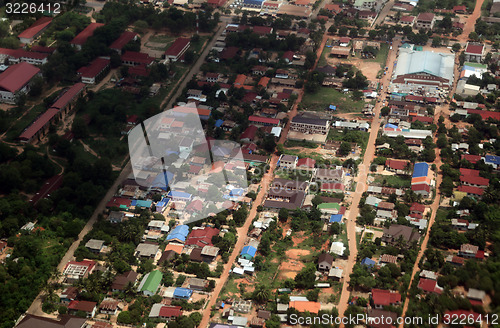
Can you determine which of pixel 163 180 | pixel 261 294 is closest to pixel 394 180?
pixel 261 294

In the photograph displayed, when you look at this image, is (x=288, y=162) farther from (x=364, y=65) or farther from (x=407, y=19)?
(x=407, y=19)

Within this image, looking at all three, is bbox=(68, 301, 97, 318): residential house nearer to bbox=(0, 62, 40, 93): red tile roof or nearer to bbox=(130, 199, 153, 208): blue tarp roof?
bbox=(130, 199, 153, 208): blue tarp roof

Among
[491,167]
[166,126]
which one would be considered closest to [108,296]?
[166,126]

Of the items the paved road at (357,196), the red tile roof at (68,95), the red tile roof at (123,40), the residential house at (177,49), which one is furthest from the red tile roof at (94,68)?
the paved road at (357,196)

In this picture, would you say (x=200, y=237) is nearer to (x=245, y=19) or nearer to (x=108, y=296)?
(x=108, y=296)

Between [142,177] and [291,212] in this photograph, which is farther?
[142,177]

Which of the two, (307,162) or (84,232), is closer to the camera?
(84,232)

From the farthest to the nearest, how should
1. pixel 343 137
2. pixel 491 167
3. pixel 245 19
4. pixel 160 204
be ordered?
pixel 245 19 < pixel 343 137 < pixel 491 167 < pixel 160 204
